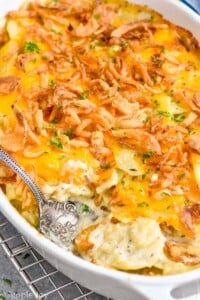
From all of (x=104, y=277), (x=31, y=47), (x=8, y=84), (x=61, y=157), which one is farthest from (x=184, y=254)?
(x=31, y=47)

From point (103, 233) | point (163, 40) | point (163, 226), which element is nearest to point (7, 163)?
point (103, 233)

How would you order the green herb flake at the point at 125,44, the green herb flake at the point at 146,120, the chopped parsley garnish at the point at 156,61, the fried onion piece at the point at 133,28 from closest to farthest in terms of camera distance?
Answer: the green herb flake at the point at 146,120 < the chopped parsley garnish at the point at 156,61 < the green herb flake at the point at 125,44 < the fried onion piece at the point at 133,28

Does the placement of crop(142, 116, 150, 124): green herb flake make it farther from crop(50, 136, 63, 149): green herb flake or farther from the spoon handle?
the spoon handle

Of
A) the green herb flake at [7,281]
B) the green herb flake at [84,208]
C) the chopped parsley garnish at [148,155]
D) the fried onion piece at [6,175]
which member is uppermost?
the chopped parsley garnish at [148,155]

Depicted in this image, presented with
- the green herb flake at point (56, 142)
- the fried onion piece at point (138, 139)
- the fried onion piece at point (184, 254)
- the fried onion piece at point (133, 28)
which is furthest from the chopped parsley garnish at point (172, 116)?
the fried onion piece at point (184, 254)

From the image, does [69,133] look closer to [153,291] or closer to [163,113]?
[163,113]

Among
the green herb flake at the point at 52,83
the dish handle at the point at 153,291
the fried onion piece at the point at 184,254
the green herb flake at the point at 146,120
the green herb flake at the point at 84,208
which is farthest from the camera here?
the green herb flake at the point at 52,83

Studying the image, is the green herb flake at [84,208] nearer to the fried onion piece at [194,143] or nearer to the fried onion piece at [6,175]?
the fried onion piece at [6,175]
